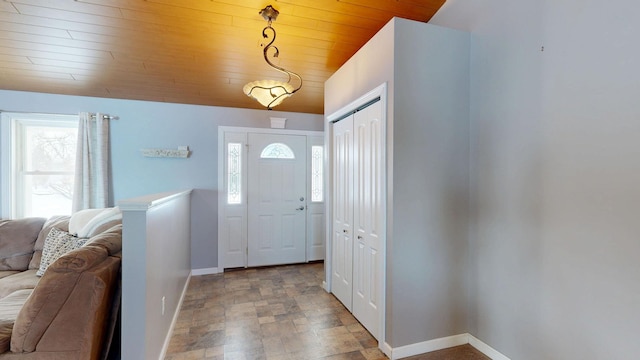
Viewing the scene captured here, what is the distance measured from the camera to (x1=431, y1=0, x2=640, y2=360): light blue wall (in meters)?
1.43

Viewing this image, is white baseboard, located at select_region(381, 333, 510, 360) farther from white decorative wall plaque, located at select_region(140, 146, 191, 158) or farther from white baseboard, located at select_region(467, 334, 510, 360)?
white decorative wall plaque, located at select_region(140, 146, 191, 158)

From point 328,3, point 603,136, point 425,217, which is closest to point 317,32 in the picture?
point 328,3

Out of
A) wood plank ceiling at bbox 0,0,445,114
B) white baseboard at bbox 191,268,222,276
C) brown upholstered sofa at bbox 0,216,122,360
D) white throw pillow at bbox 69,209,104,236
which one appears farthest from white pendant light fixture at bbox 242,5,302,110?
white baseboard at bbox 191,268,222,276

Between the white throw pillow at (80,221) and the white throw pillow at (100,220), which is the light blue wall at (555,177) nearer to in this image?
the white throw pillow at (100,220)

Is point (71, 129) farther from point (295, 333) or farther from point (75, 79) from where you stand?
point (295, 333)

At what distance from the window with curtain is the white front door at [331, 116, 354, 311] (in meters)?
3.26

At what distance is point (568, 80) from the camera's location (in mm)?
1660

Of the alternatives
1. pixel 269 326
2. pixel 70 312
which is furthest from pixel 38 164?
pixel 269 326

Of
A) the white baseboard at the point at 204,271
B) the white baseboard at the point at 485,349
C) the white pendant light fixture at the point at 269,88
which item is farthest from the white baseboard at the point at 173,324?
the white baseboard at the point at 485,349

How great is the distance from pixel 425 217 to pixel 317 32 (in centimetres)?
197

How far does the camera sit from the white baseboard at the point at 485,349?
6.76 ft

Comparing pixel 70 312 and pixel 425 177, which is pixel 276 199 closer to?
pixel 425 177

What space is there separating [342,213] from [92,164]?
307 cm

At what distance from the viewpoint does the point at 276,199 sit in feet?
14.1
